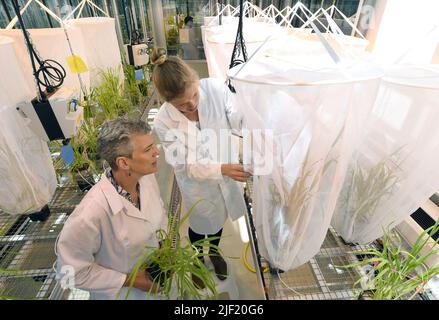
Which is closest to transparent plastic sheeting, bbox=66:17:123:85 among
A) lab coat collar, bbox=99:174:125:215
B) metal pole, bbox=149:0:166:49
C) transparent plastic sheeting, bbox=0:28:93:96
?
transparent plastic sheeting, bbox=0:28:93:96

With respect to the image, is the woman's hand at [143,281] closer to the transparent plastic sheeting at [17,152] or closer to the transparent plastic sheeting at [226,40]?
the transparent plastic sheeting at [17,152]

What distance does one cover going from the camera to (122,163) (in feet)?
3.09

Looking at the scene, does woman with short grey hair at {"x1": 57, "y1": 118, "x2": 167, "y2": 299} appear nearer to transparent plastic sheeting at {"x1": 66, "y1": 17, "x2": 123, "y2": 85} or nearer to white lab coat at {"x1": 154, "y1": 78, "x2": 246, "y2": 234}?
white lab coat at {"x1": 154, "y1": 78, "x2": 246, "y2": 234}

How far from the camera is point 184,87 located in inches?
44.4

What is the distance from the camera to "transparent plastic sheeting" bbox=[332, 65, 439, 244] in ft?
2.80

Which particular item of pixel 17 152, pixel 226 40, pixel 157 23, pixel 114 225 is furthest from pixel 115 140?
pixel 157 23

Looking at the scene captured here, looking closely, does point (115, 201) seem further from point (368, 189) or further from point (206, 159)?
point (368, 189)

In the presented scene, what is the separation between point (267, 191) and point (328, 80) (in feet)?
1.44

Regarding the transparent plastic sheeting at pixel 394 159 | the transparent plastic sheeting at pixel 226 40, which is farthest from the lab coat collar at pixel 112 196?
the transparent plastic sheeting at pixel 226 40

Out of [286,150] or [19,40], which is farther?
[19,40]

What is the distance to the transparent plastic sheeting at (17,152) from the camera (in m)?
1.17

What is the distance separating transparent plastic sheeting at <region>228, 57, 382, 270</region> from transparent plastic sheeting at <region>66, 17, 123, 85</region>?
180cm

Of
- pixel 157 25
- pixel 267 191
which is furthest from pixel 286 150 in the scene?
pixel 157 25
